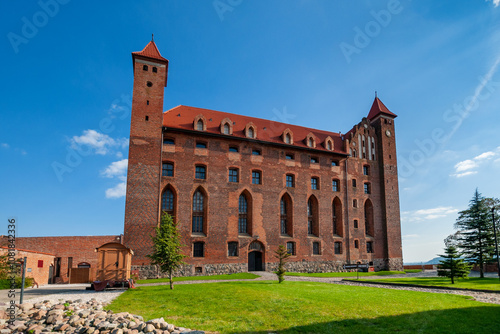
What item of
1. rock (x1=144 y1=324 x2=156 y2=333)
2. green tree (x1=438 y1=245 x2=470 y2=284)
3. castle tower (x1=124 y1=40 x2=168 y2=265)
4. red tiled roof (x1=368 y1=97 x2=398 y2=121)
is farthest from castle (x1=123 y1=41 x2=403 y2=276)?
rock (x1=144 y1=324 x2=156 y2=333)

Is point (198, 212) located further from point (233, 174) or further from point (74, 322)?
point (74, 322)

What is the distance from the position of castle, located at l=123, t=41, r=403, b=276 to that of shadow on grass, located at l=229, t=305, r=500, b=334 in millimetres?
20703

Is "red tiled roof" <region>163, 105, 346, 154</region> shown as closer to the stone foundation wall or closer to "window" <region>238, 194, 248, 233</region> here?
"window" <region>238, 194, 248, 233</region>

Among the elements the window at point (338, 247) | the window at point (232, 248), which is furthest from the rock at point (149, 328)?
the window at point (338, 247)

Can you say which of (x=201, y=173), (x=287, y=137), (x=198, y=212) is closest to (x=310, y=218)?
(x=287, y=137)

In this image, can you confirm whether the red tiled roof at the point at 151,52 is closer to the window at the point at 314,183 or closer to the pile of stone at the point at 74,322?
the window at the point at 314,183

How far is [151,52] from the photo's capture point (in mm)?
30641

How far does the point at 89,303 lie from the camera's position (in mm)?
11852

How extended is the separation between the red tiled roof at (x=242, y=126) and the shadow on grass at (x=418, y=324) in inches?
953

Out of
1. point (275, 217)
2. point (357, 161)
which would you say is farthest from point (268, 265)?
point (357, 161)

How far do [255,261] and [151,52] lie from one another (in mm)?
22125

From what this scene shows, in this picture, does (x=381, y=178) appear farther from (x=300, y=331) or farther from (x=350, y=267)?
(x=300, y=331)

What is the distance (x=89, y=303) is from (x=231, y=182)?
1997 cm

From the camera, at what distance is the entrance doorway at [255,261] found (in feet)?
102
